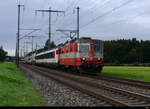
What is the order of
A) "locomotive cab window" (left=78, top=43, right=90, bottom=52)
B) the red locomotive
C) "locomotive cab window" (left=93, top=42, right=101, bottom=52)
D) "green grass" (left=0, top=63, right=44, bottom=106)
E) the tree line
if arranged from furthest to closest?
the tree line < "locomotive cab window" (left=93, top=42, right=101, bottom=52) < "locomotive cab window" (left=78, top=43, right=90, bottom=52) < the red locomotive < "green grass" (left=0, top=63, right=44, bottom=106)

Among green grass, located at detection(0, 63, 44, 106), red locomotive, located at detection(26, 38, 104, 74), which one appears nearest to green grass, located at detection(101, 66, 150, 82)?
red locomotive, located at detection(26, 38, 104, 74)

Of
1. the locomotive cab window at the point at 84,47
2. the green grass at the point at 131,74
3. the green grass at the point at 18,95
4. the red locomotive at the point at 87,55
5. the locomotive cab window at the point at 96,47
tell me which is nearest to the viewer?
the green grass at the point at 18,95

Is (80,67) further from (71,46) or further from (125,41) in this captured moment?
(125,41)

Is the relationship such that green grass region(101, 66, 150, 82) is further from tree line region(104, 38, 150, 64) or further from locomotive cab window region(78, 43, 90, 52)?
tree line region(104, 38, 150, 64)

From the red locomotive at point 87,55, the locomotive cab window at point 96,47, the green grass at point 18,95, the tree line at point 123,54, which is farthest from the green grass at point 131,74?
the tree line at point 123,54

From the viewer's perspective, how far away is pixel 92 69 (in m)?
22.3

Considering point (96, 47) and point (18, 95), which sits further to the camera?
point (96, 47)

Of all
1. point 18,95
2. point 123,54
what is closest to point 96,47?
point 18,95

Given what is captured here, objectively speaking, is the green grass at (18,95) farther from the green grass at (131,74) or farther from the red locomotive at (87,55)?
the green grass at (131,74)

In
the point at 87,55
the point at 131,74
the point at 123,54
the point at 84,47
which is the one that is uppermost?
the point at 123,54

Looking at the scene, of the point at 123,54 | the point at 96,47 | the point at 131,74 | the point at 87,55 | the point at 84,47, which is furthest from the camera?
the point at 123,54

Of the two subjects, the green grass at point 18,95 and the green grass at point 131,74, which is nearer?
the green grass at point 18,95

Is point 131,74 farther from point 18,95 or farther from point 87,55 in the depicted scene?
point 18,95

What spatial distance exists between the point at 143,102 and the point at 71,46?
15.8 m
